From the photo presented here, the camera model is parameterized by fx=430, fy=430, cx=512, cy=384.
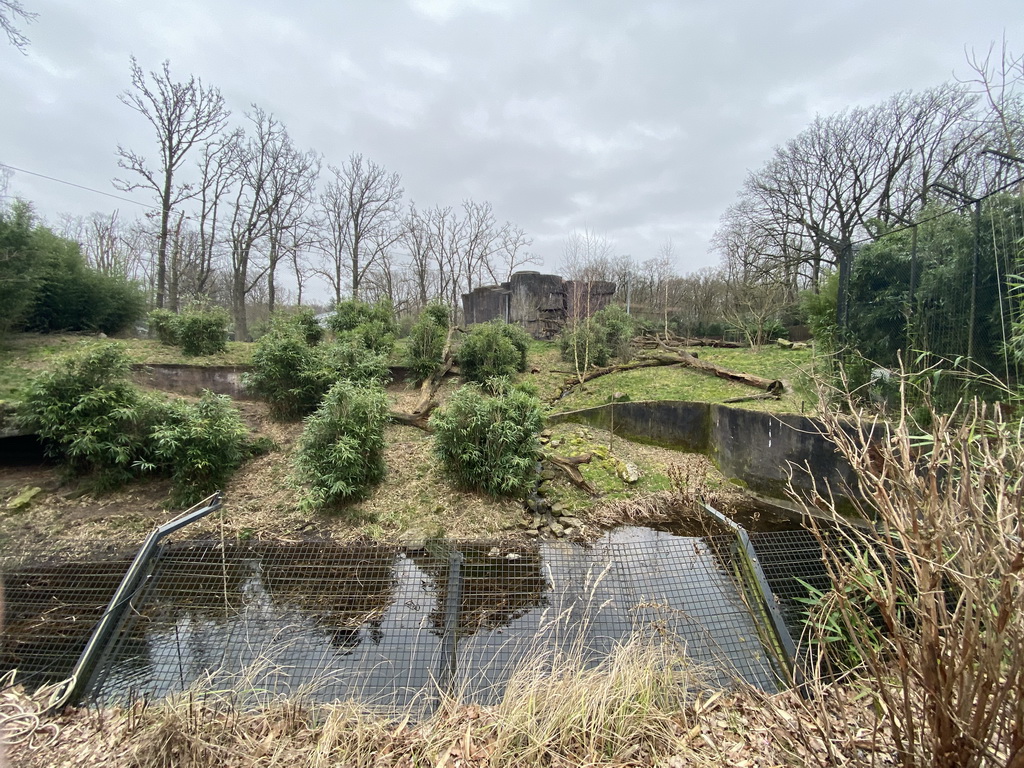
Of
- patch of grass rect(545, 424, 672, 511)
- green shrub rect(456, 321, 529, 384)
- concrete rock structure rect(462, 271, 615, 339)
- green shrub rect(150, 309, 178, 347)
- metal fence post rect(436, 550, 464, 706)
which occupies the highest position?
concrete rock structure rect(462, 271, 615, 339)

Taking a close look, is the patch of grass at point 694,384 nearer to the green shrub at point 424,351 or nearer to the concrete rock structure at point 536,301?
the green shrub at point 424,351

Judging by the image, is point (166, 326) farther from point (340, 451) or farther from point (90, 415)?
point (340, 451)

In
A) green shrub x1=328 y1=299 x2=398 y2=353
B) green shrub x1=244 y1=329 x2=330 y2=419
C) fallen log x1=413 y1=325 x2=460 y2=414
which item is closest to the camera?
green shrub x1=244 y1=329 x2=330 y2=419

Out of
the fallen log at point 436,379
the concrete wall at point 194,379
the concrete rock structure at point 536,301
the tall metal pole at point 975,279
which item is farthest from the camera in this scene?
the concrete rock structure at point 536,301

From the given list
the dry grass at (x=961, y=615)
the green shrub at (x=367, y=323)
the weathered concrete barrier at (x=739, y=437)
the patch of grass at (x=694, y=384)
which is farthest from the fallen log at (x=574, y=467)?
the green shrub at (x=367, y=323)

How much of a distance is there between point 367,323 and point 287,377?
3445 millimetres

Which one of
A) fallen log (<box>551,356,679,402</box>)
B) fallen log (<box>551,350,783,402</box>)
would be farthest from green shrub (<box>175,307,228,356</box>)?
fallen log (<box>551,356,679,402</box>)

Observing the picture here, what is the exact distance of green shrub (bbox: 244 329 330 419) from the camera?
7758 millimetres

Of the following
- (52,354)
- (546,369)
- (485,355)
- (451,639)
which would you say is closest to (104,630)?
(451,639)

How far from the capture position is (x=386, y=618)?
12.1 ft

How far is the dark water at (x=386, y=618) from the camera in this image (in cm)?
278

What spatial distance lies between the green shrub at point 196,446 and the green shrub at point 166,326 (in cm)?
462

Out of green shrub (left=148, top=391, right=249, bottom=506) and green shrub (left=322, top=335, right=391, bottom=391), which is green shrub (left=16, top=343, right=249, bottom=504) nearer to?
green shrub (left=148, top=391, right=249, bottom=506)

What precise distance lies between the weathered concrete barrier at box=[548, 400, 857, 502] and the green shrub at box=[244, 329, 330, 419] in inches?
180
